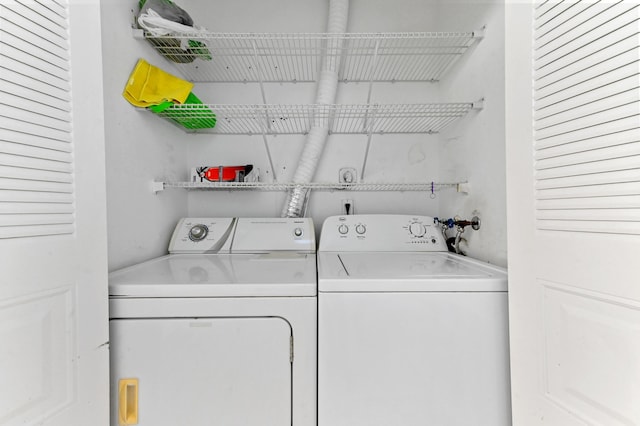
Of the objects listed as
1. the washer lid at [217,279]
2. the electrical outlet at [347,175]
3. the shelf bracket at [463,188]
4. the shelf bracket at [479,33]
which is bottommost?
the washer lid at [217,279]

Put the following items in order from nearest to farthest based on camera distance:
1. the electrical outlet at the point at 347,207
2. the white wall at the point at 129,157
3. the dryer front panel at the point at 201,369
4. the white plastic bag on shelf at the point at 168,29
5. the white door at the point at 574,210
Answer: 1. the white door at the point at 574,210
2. the dryer front panel at the point at 201,369
3. the white wall at the point at 129,157
4. the white plastic bag on shelf at the point at 168,29
5. the electrical outlet at the point at 347,207

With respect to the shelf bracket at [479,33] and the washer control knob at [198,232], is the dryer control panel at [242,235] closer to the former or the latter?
the washer control knob at [198,232]

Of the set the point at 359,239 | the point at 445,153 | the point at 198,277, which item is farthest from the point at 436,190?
the point at 198,277

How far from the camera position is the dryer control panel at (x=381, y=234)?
1.69 metres

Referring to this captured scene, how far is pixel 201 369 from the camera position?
3.17 ft

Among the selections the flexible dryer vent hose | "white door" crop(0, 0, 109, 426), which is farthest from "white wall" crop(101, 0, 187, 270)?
the flexible dryer vent hose

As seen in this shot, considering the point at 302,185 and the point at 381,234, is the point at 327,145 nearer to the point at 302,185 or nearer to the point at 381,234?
the point at 302,185

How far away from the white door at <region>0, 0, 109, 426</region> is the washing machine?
0.07m

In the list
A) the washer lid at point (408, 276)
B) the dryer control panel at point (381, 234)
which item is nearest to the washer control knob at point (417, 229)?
the dryer control panel at point (381, 234)

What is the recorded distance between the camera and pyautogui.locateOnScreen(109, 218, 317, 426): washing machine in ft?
3.16

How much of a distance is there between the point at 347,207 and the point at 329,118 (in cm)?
58

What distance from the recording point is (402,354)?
977 millimetres

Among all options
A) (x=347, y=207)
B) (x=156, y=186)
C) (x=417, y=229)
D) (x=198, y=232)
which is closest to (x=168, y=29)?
(x=156, y=186)

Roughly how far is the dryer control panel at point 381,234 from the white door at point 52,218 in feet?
3.59
